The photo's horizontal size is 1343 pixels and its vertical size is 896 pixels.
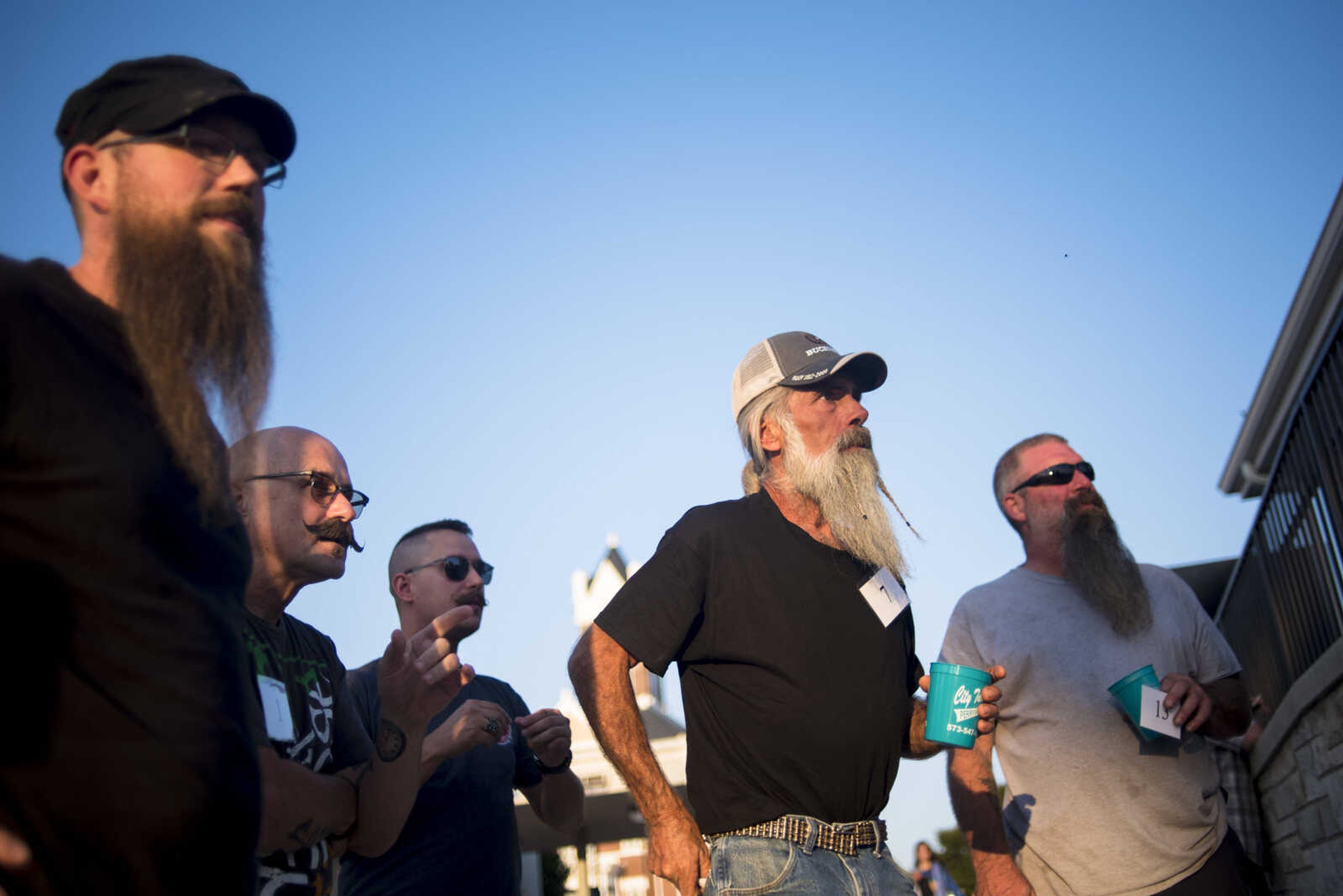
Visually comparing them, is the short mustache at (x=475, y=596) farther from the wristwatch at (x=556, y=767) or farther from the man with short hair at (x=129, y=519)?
the man with short hair at (x=129, y=519)

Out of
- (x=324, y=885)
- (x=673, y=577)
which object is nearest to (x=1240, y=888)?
(x=673, y=577)

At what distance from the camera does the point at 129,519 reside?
5.09 ft

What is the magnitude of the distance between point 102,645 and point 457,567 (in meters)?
3.90

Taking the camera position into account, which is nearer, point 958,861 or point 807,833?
point 807,833

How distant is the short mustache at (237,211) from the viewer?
193cm

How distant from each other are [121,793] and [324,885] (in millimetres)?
1638

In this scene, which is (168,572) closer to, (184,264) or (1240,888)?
(184,264)

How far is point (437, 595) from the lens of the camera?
5316 millimetres

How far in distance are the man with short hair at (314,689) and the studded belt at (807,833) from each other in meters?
0.90

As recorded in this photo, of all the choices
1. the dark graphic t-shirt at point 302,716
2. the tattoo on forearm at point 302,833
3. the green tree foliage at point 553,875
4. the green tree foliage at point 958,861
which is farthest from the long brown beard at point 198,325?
the green tree foliage at point 958,861

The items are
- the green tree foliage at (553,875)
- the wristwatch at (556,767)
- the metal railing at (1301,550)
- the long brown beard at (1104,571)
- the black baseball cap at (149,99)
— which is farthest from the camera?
the green tree foliage at (553,875)

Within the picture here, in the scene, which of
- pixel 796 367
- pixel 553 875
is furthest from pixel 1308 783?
pixel 553 875

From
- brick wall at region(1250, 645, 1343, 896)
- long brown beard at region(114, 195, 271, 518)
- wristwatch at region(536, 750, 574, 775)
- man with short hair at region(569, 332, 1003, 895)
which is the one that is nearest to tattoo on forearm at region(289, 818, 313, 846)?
man with short hair at region(569, 332, 1003, 895)

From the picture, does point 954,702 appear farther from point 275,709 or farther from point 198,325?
point 198,325
